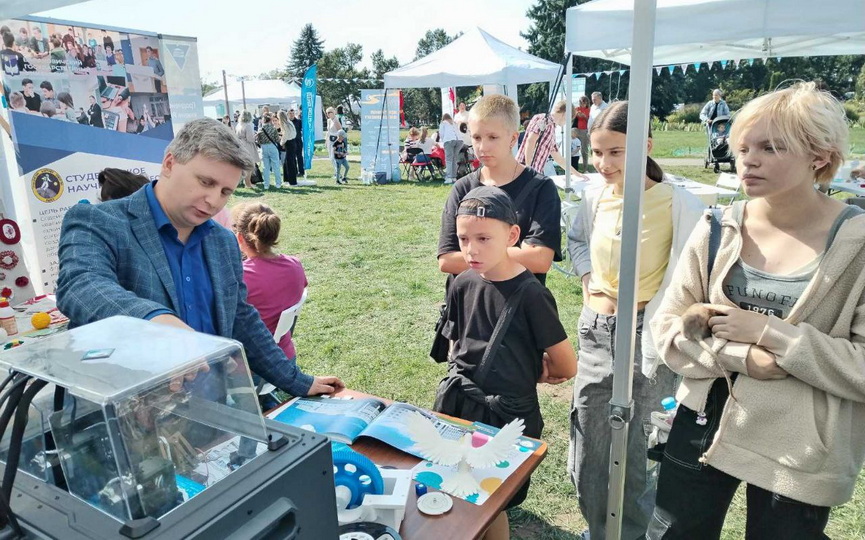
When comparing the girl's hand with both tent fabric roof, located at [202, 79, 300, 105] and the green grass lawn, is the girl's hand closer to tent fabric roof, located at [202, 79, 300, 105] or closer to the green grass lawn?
the green grass lawn

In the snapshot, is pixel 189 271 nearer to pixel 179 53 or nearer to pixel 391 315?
pixel 179 53

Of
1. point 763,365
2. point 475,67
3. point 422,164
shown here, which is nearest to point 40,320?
point 763,365

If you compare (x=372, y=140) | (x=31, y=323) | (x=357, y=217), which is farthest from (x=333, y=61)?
(x=31, y=323)

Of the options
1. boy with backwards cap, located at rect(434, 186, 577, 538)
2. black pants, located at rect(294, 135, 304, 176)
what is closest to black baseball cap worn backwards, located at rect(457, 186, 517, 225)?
boy with backwards cap, located at rect(434, 186, 577, 538)

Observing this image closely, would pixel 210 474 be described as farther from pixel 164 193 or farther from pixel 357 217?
pixel 357 217

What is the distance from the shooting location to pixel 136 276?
57.7 inches

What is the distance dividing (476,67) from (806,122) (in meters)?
9.47

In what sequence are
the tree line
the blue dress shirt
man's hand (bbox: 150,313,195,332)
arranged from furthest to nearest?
the tree line < the blue dress shirt < man's hand (bbox: 150,313,195,332)

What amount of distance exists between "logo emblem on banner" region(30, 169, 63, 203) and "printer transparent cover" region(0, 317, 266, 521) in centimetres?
285

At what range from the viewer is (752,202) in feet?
4.99

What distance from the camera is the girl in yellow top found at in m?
2.01

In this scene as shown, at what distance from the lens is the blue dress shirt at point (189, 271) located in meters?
1.55

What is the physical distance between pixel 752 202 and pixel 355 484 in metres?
1.28

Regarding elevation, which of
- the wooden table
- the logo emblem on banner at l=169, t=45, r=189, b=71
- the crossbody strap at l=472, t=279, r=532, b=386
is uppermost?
the logo emblem on banner at l=169, t=45, r=189, b=71
